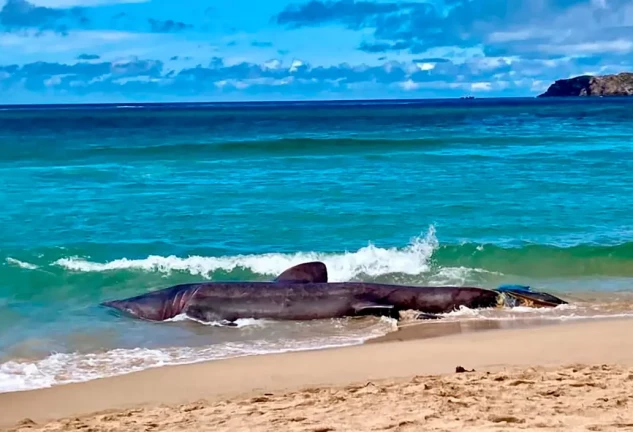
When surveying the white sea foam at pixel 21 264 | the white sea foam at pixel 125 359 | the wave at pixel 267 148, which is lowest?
the white sea foam at pixel 125 359

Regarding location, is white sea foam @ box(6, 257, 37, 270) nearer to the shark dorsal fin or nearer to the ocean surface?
the ocean surface

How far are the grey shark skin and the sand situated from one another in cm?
125

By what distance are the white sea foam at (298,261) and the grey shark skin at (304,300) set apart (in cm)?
276

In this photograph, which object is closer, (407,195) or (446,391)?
(446,391)

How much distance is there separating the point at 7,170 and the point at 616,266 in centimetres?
2484

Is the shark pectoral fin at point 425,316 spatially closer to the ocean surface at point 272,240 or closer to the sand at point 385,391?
the ocean surface at point 272,240

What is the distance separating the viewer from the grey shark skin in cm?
1169

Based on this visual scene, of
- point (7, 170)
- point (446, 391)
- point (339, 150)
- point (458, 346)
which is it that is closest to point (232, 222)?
point (458, 346)

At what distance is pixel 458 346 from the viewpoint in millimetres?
9945

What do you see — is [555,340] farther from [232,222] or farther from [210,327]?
[232,222]

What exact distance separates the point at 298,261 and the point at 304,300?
4.56m

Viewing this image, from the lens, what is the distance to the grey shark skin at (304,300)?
1169 cm

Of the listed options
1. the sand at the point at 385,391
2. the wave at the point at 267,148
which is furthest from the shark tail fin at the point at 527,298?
the wave at the point at 267,148

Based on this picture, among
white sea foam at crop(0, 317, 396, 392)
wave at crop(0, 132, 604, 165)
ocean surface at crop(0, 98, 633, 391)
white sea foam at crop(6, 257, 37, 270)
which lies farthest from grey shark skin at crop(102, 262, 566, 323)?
wave at crop(0, 132, 604, 165)
